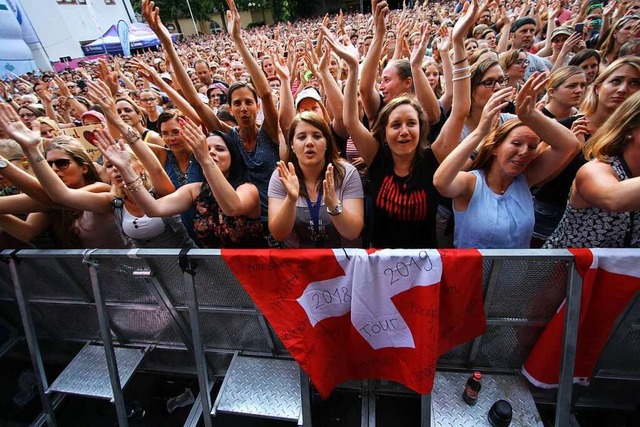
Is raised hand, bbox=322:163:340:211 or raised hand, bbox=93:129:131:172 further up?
raised hand, bbox=93:129:131:172

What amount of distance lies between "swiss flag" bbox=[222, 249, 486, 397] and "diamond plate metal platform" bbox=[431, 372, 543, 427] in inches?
12.0

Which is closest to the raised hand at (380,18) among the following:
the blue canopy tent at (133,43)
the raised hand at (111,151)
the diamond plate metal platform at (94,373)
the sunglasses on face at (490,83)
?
the sunglasses on face at (490,83)

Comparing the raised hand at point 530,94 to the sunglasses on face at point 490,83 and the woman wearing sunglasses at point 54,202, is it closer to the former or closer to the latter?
the sunglasses on face at point 490,83

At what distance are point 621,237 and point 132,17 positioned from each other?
48454 mm

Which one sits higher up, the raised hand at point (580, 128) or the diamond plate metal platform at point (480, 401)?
the raised hand at point (580, 128)

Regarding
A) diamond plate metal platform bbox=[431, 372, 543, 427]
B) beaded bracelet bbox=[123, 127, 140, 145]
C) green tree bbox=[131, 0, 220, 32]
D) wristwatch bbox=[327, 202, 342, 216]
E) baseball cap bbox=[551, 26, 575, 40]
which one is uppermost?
green tree bbox=[131, 0, 220, 32]

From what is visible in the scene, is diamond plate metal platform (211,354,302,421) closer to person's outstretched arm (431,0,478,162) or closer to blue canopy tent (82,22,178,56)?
person's outstretched arm (431,0,478,162)

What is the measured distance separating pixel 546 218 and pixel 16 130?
13.9 ft

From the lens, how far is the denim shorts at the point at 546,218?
2548 mm

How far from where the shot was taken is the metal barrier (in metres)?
1.87

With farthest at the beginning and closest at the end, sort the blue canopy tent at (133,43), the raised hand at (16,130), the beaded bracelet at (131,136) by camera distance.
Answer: the blue canopy tent at (133,43) < the beaded bracelet at (131,136) < the raised hand at (16,130)

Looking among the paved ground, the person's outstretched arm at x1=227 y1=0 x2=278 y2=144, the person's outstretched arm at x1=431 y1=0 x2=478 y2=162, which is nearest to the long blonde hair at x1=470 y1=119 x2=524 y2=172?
the person's outstretched arm at x1=431 y1=0 x2=478 y2=162

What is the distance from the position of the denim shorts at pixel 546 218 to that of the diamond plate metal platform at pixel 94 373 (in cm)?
363

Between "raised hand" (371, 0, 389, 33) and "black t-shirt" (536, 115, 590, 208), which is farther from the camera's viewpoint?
"raised hand" (371, 0, 389, 33)
